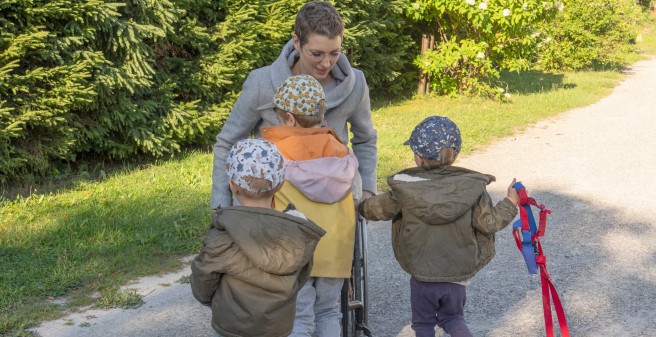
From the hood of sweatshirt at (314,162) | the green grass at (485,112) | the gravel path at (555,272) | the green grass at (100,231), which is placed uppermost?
the hood of sweatshirt at (314,162)

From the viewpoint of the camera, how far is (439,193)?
11.3 feet

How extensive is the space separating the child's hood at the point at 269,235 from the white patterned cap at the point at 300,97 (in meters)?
0.55

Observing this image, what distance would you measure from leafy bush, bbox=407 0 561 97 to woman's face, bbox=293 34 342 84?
9575 millimetres

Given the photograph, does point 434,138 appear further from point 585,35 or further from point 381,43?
point 585,35

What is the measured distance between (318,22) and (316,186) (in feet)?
2.25

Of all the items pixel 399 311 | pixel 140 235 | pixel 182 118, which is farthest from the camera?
pixel 182 118

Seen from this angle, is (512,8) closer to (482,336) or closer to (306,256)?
(482,336)

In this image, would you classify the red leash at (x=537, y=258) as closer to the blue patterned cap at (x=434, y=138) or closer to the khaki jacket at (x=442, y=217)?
the khaki jacket at (x=442, y=217)

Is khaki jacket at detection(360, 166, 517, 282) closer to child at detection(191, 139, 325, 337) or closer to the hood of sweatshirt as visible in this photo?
the hood of sweatshirt

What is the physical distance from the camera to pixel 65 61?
7.29 meters

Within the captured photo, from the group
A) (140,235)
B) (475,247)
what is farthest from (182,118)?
(475,247)

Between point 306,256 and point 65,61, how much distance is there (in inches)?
199

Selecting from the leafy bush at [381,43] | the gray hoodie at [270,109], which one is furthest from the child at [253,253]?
the leafy bush at [381,43]

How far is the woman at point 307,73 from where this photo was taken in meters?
3.46
